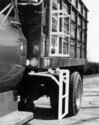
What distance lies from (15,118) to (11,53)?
3.03ft

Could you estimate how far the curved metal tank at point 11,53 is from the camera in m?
Result: 5.28

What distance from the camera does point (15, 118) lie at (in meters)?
5.56

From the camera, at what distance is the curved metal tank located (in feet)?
17.3

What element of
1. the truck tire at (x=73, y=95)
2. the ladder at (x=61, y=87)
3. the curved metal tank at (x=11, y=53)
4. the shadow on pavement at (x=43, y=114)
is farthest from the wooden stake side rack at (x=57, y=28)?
the shadow on pavement at (x=43, y=114)

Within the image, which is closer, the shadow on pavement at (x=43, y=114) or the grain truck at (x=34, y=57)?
the grain truck at (x=34, y=57)

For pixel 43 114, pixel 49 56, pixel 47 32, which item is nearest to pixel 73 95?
pixel 43 114

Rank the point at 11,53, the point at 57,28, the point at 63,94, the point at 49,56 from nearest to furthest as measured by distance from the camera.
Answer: the point at 11,53 < the point at 49,56 < the point at 57,28 < the point at 63,94

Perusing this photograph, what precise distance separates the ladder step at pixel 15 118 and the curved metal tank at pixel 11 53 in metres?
0.39

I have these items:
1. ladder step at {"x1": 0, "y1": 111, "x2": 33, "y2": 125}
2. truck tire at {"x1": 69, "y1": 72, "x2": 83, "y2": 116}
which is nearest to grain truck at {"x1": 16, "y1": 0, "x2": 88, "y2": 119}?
truck tire at {"x1": 69, "y1": 72, "x2": 83, "y2": 116}

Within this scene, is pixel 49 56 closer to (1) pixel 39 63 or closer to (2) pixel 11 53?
(1) pixel 39 63

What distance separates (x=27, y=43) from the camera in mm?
6605

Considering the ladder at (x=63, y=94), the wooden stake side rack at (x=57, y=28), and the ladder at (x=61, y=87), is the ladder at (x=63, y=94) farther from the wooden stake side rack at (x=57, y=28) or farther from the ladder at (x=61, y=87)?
the wooden stake side rack at (x=57, y=28)

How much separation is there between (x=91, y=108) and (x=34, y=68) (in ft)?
12.4

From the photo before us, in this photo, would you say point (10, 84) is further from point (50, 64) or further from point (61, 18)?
point (61, 18)
